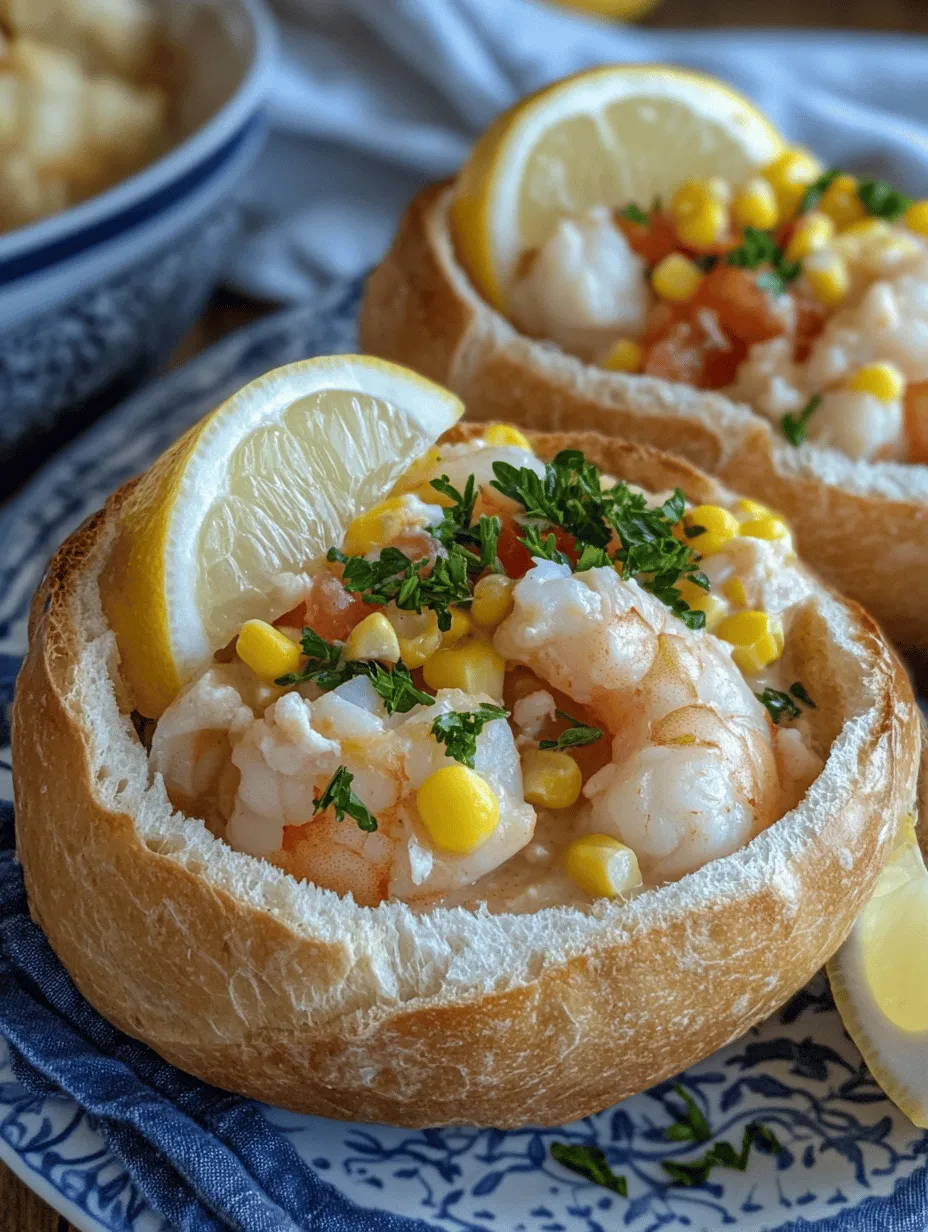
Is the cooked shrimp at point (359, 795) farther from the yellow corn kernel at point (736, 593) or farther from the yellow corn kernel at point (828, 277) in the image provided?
the yellow corn kernel at point (828, 277)

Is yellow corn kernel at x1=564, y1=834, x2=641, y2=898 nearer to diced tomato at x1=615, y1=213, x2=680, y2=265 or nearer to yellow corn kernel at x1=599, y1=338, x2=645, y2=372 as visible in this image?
yellow corn kernel at x1=599, y1=338, x2=645, y2=372

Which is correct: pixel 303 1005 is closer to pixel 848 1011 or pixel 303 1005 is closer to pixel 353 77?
pixel 848 1011

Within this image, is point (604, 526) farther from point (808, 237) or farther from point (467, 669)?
point (808, 237)

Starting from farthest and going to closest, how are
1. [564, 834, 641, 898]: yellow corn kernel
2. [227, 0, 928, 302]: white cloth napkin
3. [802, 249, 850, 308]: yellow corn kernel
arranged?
[227, 0, 928, 302]: white cloth napkin → [802, 249, 850, 308]: yellow corn kernel → [564, 834, 641, 898]: yellow corn kernel

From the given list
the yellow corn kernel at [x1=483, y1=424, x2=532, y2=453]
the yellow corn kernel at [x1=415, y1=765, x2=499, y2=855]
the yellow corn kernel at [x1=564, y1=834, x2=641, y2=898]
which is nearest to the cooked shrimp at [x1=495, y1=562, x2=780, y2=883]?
the yellow corn kernel at [x1=564, y1=834, x2=641, y2=898]

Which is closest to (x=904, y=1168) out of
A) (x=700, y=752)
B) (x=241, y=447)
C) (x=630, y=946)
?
(x=630, y=946)

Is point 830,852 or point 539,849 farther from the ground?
point 539,849
